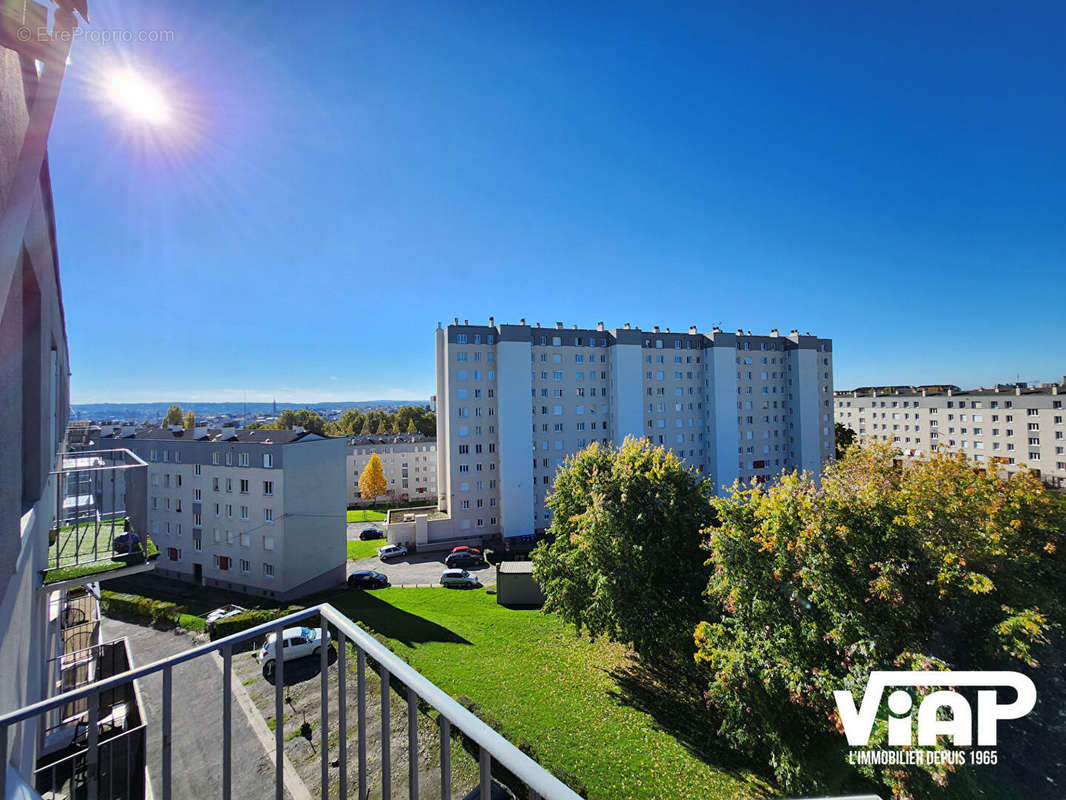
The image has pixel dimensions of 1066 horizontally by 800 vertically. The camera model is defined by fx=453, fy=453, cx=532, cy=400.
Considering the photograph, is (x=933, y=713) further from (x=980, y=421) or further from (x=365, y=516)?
(x=980, y=421)

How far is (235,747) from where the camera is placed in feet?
7.14

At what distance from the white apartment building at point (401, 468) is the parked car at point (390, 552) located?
1844 cm

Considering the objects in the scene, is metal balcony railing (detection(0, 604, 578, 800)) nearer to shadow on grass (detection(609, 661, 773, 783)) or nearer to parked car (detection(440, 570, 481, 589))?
shadow on grass (detection(609, 661, 773, 783))

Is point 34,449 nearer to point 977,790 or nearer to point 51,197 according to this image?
point 51,197

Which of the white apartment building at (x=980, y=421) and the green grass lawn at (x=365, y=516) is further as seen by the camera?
the white apartment building at (x=980, y=421)

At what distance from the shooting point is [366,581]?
83.5 ft

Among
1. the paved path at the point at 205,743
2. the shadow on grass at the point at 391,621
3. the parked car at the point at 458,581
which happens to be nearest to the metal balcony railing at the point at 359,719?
the paved path at the point at 205,743

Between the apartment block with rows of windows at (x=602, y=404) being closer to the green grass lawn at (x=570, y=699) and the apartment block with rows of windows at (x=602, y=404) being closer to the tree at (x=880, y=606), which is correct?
the green grass lawn at (x=570, y=699)

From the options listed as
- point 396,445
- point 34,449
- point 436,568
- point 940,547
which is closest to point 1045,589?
point 940,547

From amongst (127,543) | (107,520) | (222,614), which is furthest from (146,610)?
(127,543)

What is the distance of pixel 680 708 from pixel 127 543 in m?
14.0

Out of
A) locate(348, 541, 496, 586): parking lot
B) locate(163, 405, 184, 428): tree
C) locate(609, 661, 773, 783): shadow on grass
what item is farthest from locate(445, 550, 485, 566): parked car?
locate(163, 405, 184, 428): tree

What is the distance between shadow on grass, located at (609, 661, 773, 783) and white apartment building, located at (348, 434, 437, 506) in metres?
39.2

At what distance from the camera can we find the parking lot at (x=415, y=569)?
88.1 ft
